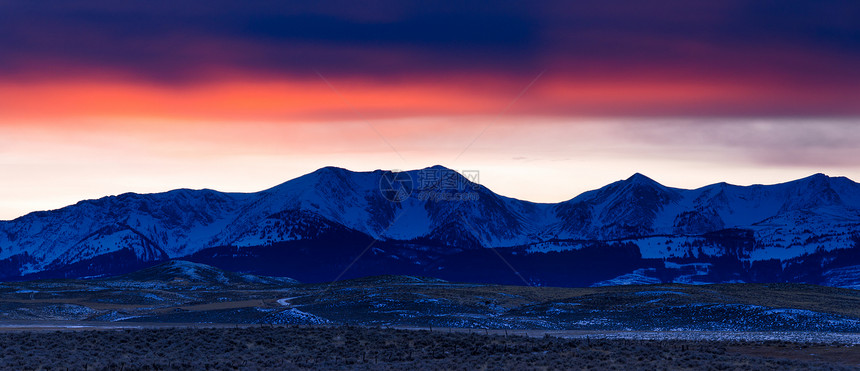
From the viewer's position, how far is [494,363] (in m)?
68.0

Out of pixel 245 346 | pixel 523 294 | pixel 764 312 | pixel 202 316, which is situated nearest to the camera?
pixel 245 346

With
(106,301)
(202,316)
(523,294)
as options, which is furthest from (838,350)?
(106,301)

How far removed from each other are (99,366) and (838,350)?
5364cm

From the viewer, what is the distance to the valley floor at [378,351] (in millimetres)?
67438

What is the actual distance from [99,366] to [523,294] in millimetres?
102943

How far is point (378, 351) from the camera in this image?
76.1 meters

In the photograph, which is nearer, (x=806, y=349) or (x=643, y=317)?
(x=806, y=349)

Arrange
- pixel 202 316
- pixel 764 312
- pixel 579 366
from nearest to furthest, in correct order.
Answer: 1. pixel 579 366
2. pixel 764 312
3. pixel 202 316

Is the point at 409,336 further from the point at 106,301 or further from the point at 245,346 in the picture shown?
the point at 106,301

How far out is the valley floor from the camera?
67.4 metres

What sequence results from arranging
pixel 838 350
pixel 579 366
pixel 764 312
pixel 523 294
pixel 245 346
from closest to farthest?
pixel 579 366 → pixel 838 350 → pixel 245 346 → pixel 764 312 → pixel 523 294

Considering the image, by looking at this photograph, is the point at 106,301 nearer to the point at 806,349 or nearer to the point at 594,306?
the point at 594,306

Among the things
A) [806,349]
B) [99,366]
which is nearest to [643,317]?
[806,349]

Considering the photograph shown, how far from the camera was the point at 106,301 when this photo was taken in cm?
16425
